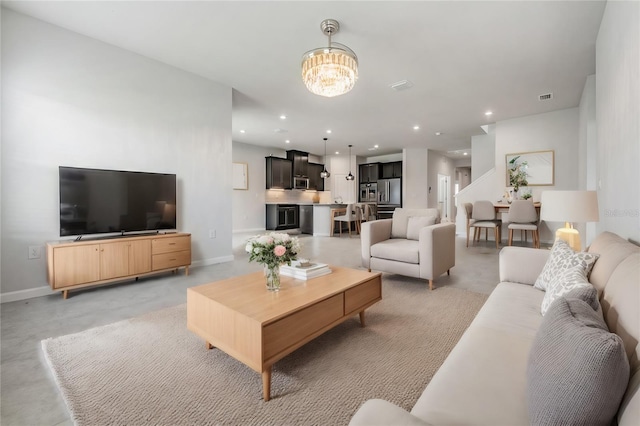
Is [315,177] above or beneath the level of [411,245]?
above

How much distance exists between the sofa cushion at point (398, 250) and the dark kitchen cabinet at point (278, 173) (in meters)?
6.14

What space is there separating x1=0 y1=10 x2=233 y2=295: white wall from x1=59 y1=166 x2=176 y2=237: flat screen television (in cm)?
14

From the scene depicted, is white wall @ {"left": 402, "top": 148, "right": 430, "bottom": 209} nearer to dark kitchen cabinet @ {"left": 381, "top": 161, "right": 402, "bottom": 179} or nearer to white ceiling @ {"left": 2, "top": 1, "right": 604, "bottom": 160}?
dark kitchen cabinet @ {"left": 381, "top": 161, "right": 402, "bottom": 179}

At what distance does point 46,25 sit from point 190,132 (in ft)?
5.55

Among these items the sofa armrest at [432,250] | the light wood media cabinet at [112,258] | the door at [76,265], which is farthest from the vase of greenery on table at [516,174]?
the door at [76,265]

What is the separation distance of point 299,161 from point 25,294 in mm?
7901

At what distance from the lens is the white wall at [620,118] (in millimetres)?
1695

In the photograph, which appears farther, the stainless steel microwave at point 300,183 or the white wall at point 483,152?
the stainless steel microwave at point 300,183

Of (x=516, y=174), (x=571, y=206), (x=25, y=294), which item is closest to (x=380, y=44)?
(x=571, y=206)

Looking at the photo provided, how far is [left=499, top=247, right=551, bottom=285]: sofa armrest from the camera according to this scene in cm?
207

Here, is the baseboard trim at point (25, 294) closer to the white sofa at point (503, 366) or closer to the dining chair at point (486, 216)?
the white sofa at point (503, 366)

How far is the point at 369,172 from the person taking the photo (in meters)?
11.1

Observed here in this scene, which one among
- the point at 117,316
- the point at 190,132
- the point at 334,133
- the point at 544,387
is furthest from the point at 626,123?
the point at 334,133

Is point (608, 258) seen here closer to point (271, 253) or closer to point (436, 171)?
point (271, 253)
